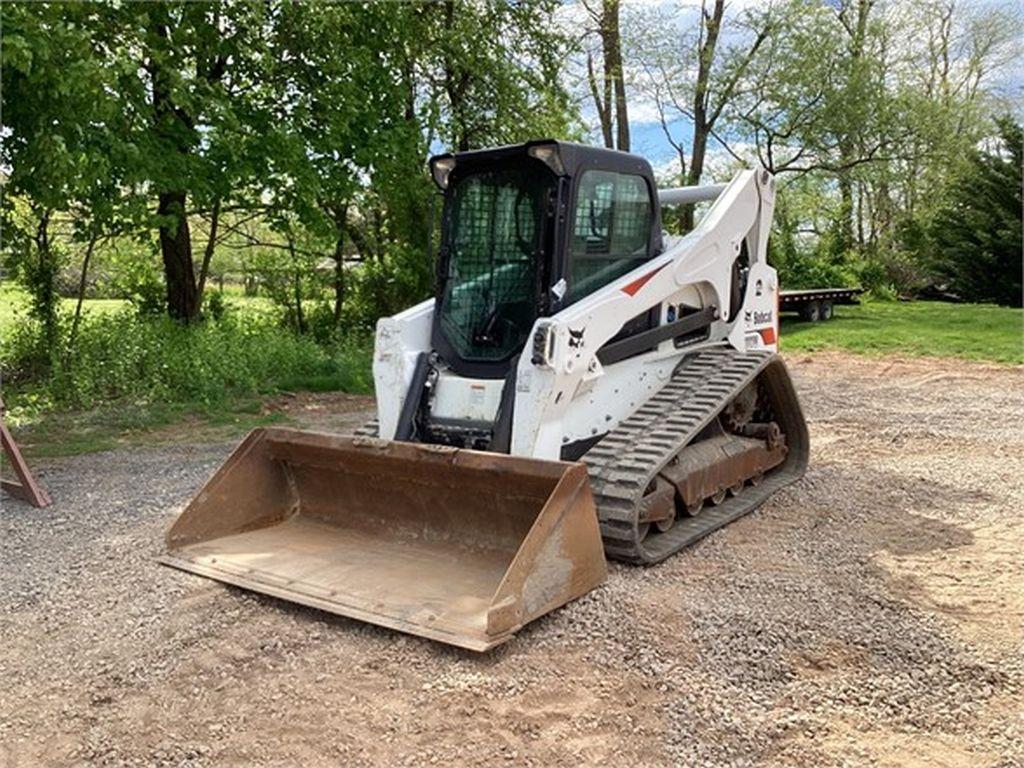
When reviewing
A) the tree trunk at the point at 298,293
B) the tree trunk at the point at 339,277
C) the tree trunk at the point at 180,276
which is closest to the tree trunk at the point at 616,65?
the tree trunk at the point at 339,277

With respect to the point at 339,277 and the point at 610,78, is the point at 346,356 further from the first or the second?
the point at 610,78

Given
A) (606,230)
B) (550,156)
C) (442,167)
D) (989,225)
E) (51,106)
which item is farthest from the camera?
(989,225)

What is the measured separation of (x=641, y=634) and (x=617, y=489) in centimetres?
92

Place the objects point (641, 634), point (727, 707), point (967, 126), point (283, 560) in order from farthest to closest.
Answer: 1. point (967, 126)
2. point (283, 560)
3. point (641, 634)
4. point (727, 707)

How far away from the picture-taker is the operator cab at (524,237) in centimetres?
494

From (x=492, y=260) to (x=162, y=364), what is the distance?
6.36 meters

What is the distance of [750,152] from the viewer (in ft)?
78.2

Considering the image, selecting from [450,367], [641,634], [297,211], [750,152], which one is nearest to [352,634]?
[641,634]

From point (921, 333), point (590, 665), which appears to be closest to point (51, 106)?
point (590, 665)

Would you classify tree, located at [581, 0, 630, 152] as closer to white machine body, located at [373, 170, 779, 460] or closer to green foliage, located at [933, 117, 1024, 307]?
green foliage, located at [933, 117, 1024, 307]

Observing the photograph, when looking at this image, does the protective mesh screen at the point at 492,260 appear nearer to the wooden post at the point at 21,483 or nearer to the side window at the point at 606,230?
the side window at the point at 606,230

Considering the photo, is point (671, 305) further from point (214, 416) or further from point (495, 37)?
point (495, 37)

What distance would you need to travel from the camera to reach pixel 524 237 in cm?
516

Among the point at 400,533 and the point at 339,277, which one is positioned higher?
the point at 339,277
